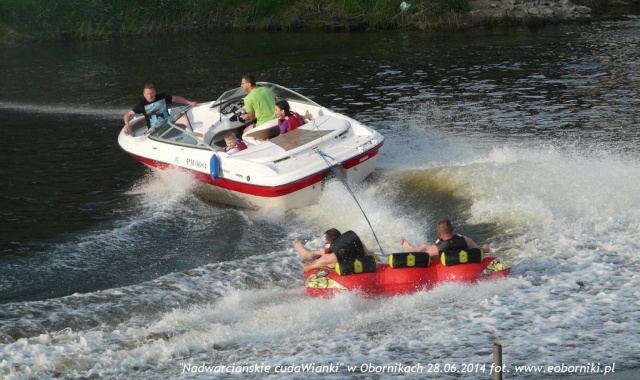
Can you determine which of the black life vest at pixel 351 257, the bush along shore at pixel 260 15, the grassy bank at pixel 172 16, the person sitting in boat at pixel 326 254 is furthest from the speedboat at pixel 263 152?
the grassy bank at pixel 172 16

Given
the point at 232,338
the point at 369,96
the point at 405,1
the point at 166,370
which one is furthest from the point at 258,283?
the point at 405,1

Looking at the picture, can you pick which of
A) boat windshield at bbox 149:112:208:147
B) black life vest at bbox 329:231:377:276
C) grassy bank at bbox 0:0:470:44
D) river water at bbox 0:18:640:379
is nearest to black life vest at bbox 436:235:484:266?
river water at bbox 0:18:640:379

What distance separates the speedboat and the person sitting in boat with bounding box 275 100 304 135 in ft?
0.38

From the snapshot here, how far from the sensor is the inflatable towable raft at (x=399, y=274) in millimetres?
10336

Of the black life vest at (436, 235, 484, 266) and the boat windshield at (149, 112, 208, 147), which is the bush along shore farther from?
the black life vest at (436, 235, 484, 266)

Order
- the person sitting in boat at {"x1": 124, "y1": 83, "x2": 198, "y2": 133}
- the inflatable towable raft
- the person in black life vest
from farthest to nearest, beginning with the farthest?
the person sitting in boat at {"x1": 124, "y1": 83, "x2": 198, "y2": 133} < the person in black life vest < the inflatable towable raft

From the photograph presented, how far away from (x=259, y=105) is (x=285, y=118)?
1.89 ft

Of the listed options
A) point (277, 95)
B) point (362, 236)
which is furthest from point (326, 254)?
point (277, 95)

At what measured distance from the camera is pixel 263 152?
13641 millimetres

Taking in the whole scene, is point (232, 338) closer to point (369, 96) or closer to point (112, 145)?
point (112, 145)

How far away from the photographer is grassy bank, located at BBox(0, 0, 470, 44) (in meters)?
34.4

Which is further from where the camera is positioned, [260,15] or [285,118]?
[260,15]

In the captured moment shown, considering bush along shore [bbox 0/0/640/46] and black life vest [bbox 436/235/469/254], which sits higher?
bush along shore [bbox 0/0/640/46]

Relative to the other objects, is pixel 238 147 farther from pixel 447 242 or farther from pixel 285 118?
pixel 447 242
